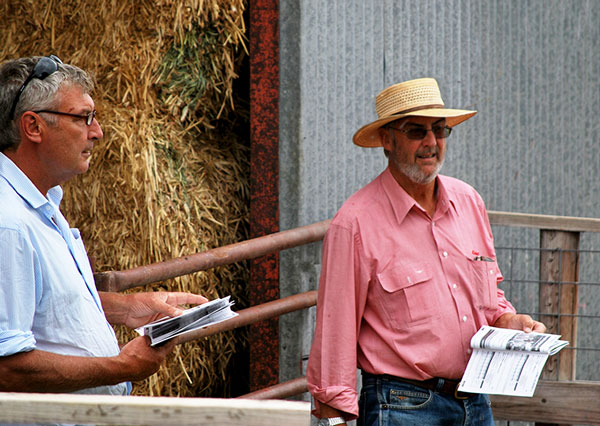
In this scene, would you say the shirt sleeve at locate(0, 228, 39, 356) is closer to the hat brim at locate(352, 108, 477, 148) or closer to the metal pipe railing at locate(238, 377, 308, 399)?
the hat brim at locate(352, 108, 477, 148)

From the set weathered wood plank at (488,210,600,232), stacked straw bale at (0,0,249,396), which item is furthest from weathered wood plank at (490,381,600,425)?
stacked straw bale at (0,0,249,396)

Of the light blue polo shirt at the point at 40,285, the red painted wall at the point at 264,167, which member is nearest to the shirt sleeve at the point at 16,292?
the light blue polo shirt at the point at 40,285

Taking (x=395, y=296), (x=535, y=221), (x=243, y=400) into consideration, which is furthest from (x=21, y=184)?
(x=535, y=221)

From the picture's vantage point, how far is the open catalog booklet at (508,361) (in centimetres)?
287

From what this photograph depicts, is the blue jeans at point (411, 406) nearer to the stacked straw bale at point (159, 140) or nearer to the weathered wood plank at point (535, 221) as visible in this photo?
the stacked straw bale at point (159, 140)

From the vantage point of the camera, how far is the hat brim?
3.15 metres

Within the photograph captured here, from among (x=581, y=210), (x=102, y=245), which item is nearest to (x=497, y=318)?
(x=102, y=245)

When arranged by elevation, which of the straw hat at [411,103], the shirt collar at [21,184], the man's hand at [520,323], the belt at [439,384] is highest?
the straw hat at [411,103]

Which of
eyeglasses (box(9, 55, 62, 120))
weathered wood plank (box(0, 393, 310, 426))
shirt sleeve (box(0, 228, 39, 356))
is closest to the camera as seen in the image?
weathered wood plank (box(0, 393, 310, 426))

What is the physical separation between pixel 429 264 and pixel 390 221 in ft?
0.72

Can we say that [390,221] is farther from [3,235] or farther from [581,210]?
[581,210]

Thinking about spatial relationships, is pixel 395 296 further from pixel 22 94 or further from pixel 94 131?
pixel 22 94

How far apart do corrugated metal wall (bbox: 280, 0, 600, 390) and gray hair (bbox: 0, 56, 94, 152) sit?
2.07 metres

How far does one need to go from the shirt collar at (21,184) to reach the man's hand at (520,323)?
71.3 inches
